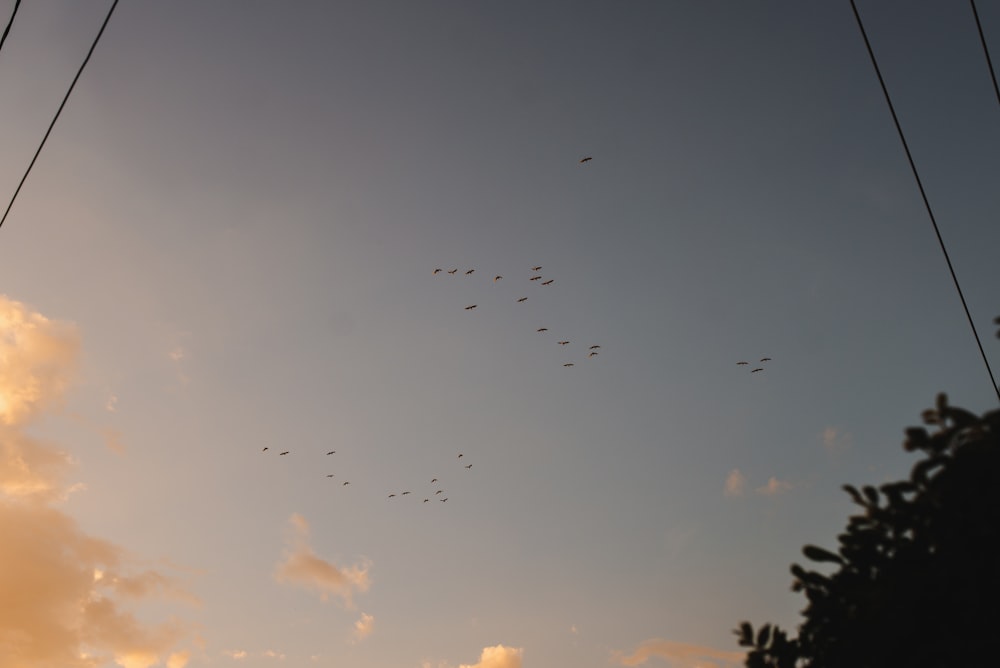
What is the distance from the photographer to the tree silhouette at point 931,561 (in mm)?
4457

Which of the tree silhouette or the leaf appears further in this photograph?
the leaf

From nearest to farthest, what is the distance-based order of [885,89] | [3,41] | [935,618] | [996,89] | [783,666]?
1. [935,618]
2. [783,666]
3. [3,41]
4. [996,89]
5. [885,89]

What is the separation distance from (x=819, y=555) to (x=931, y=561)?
2.94 feet

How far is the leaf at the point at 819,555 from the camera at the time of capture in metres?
5.39

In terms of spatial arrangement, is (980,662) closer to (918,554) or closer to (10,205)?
(918,554)

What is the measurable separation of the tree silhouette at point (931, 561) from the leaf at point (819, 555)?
1.0 inches

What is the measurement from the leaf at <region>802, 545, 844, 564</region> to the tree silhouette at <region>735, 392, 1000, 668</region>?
26mm

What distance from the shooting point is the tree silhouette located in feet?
14.6

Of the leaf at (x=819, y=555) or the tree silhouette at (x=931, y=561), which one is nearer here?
the tree silhouette at (x=931, y=561)

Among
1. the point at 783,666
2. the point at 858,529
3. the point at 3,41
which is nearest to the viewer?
the point at 858,529

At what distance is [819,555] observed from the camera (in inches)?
213


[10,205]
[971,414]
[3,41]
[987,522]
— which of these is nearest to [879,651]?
[987,522]

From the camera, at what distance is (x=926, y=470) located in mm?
4770

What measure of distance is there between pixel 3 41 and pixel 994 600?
1464cm
